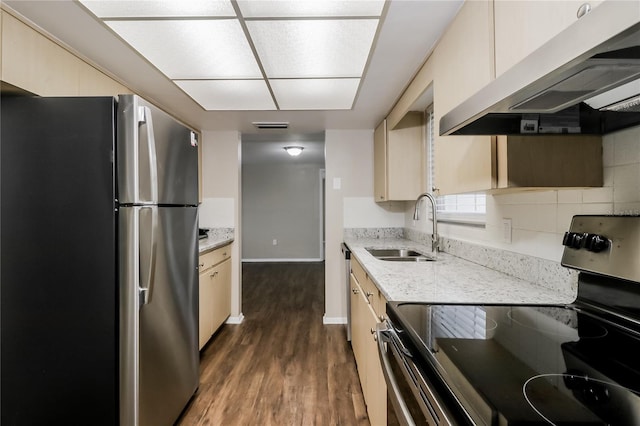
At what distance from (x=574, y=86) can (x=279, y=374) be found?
92.2 inches

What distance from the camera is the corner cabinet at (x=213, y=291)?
262cm

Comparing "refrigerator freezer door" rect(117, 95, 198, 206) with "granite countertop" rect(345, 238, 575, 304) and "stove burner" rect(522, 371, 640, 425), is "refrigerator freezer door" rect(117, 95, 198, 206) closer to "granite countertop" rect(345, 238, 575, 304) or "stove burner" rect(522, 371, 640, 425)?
"granite countertop" rect(345, 238, 575, 304)

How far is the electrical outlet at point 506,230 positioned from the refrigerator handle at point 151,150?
168 cm

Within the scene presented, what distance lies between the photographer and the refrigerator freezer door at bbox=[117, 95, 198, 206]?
1342mm

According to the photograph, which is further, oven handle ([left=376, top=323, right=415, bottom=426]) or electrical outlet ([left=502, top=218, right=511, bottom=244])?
electrical outlet ([left=502, top=218, right=511, bottom=244])

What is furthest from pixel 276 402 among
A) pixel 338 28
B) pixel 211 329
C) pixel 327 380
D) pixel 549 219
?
pixel 338 28

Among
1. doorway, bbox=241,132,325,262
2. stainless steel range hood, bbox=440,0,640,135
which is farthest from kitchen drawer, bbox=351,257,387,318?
doorway, bbox=241,132,325,262

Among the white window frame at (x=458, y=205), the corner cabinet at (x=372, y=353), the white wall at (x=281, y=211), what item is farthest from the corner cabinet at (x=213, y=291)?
the white wall at (x=281, y=211)

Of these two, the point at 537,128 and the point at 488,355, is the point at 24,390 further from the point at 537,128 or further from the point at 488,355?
the point at 537,128

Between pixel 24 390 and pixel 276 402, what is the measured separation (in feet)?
4.10

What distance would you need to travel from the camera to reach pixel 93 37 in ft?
5.10

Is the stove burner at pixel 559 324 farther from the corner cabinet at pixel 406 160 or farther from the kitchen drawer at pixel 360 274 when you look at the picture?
the corner cabinet at pixel 406 160

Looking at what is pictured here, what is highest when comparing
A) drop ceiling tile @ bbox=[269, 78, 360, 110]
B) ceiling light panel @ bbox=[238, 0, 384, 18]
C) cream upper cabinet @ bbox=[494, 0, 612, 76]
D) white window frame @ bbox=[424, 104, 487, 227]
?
drop ceiling tile @ bbox=[269, 78, 360, 110]

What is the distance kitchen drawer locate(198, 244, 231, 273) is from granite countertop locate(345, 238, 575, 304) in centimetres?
145
